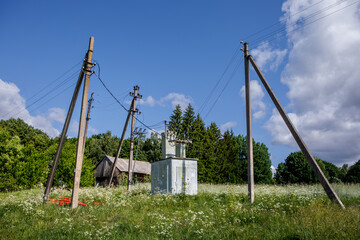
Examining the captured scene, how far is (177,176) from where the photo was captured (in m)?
15.9

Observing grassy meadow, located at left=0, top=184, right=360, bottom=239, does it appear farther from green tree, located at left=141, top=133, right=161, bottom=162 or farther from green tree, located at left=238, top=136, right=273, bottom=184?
green tree, located at left=141, top=133, right=161, bottom=162

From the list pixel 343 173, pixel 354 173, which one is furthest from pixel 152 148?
pixel 343 173

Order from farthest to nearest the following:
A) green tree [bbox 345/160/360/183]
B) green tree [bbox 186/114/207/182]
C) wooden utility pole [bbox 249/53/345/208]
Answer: green tree [bbox 345/160/360/183] → green tree [bbox 186/114/207/182] → wooden utility pole [bbox 249/53/345/208]

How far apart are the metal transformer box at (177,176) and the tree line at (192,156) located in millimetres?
6111

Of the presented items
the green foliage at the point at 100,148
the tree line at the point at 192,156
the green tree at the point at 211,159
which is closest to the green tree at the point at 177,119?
the tree line at the point at 192,156

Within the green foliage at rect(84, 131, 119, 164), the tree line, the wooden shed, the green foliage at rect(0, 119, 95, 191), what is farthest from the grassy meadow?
the green foliage at rect(84, 131, 119, 164)

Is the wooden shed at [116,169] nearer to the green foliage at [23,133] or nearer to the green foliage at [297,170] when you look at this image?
the green foliage at [23,133]

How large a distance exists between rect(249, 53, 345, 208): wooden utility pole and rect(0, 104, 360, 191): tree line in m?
11.0

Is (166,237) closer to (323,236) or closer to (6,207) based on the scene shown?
(323,236)

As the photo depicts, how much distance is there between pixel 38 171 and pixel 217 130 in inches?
1041

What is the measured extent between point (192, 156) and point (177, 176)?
22.8m

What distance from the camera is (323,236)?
233 inches

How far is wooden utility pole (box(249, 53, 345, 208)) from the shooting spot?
10.2m

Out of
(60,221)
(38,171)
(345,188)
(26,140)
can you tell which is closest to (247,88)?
(345,188)
